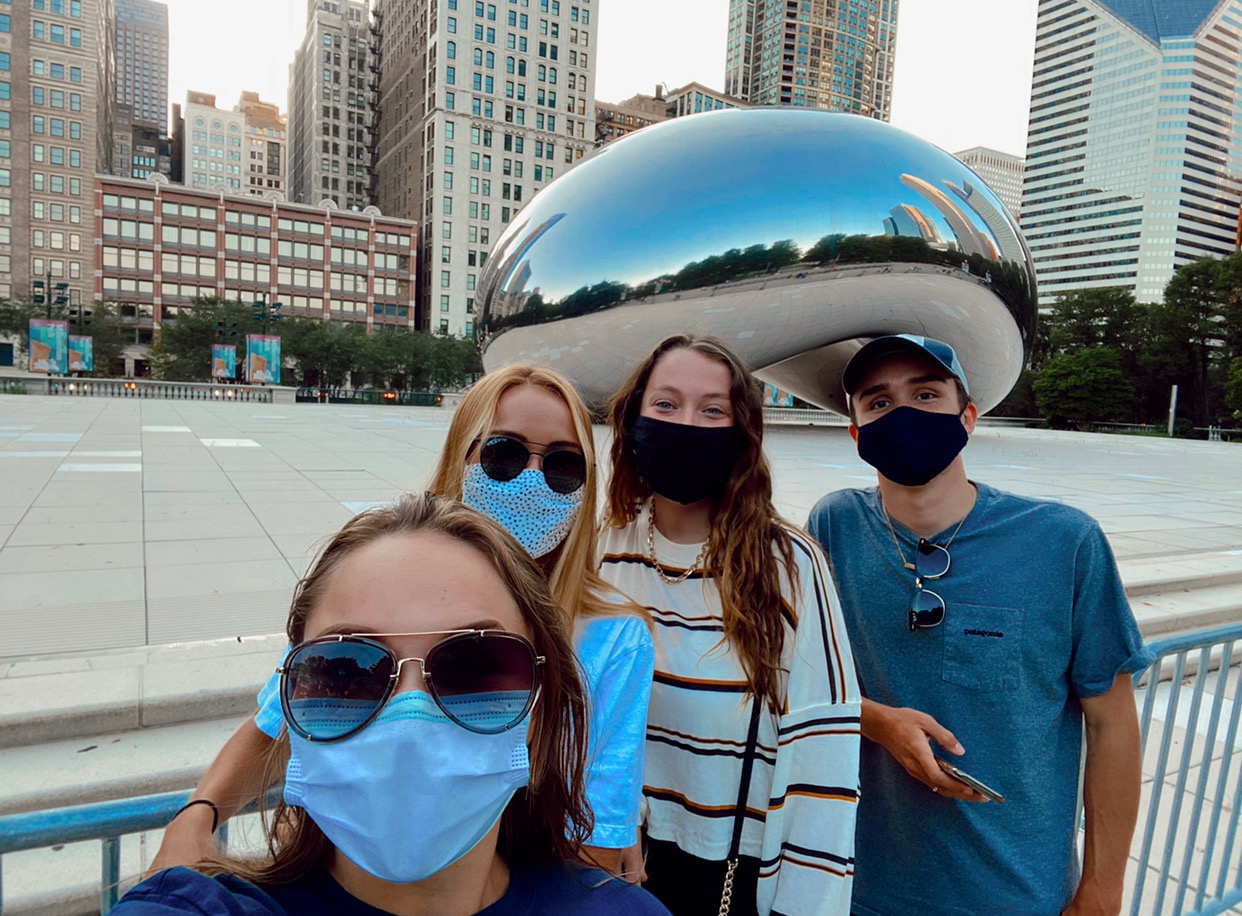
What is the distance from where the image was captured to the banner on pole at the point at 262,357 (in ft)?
121

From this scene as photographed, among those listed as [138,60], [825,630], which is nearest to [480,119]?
[825,630]

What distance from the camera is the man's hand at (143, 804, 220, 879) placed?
1268mm

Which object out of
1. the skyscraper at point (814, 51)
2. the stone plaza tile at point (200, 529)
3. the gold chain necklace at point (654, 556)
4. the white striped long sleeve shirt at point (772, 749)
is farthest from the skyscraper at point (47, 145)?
the skyscraper at point (814, 51)

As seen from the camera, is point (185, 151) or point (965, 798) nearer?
point (965, 798)

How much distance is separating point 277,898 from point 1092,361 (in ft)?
181

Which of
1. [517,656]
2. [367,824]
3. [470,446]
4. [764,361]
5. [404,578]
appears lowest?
[367,824]

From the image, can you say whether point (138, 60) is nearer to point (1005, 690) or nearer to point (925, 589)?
point (925, 589)

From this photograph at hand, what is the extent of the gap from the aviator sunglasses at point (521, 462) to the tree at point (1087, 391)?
51.3 metres

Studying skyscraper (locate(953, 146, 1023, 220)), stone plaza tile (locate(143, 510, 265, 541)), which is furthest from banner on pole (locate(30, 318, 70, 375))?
skyscraper (locate(953, 146, 1023, 220))

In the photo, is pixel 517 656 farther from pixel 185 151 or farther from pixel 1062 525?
pixel 185 151

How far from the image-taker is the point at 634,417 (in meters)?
2.00

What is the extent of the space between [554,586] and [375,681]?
0.56 m

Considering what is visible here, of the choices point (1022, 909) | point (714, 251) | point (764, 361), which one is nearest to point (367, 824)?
point (1022, 909)

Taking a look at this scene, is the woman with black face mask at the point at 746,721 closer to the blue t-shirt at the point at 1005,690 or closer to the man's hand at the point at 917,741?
the man's hand at the point at 917,741
